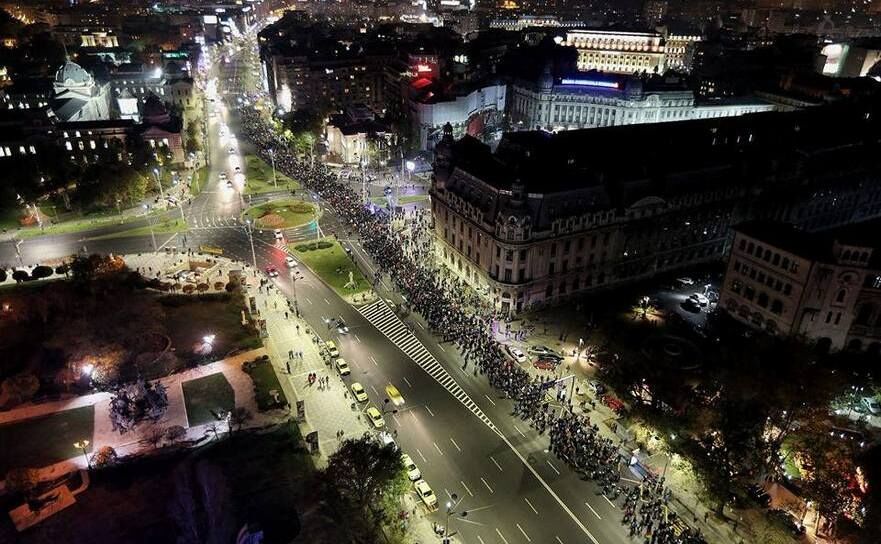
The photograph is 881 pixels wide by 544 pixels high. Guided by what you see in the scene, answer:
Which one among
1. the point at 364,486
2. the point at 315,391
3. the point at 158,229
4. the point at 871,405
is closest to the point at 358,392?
the point at 315,391

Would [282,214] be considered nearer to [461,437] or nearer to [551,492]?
[461,437]

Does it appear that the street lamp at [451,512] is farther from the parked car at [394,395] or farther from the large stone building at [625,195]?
the large stone building at [625,195]

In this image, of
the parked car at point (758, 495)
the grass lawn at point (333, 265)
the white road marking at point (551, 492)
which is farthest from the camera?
the grass lawn at point (333, 265)

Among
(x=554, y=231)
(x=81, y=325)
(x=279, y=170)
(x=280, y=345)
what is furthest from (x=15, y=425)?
(x=279, y=170)

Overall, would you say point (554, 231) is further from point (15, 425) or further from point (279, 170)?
point (279, 170)

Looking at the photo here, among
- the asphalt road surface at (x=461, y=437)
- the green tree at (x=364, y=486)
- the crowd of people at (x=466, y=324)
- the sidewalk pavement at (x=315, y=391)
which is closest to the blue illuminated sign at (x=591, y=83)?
the crowd of people at (x=466, y=324)

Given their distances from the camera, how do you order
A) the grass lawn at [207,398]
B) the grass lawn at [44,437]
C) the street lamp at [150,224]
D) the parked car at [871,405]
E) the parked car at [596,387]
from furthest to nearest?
the street lamp at [150,224] → the parked car at [596,387] → the parked car at [871,405] → the grass lawn at [207,398] → the grass lawn at [44,437]

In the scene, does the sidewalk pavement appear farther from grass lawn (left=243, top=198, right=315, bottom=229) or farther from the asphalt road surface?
grass lawn (left=243, top=198, right=315, bottom=229)
